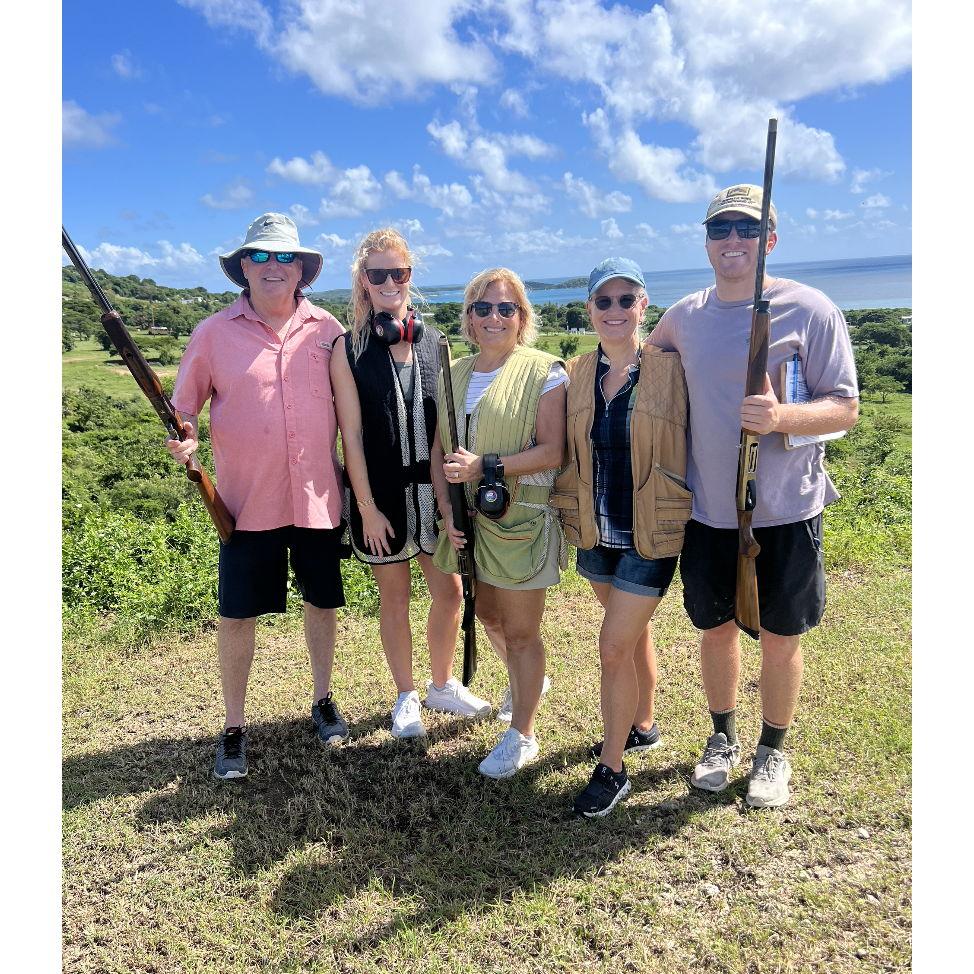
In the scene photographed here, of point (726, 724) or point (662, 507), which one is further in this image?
point (726, 724)

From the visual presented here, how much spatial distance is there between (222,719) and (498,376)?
10.3 feet

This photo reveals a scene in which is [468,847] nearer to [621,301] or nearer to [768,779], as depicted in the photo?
[768,779]

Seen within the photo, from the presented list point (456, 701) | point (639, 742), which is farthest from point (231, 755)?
point (639, 742)

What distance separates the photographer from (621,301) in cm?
374

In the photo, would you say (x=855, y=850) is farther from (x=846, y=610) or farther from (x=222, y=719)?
(x=222, y=719)

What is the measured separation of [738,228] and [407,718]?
3.34 meters

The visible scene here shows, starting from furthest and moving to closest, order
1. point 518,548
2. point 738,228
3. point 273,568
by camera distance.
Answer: point 273,568
point 518,548
point 738,228

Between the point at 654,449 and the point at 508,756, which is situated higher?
the point at 654,449

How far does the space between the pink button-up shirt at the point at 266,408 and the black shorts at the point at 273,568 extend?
126mm

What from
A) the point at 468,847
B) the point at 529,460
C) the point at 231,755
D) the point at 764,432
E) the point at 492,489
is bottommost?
the point at 468,847

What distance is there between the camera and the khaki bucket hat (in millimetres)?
4246

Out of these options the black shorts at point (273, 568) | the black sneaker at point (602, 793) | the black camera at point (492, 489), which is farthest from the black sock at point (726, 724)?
the black shorts at point (273, 568)

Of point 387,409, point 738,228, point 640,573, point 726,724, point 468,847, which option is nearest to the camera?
point 738,228

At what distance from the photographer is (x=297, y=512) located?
14.5ft
